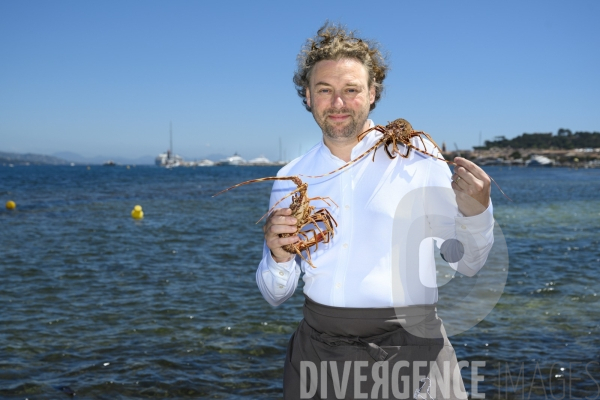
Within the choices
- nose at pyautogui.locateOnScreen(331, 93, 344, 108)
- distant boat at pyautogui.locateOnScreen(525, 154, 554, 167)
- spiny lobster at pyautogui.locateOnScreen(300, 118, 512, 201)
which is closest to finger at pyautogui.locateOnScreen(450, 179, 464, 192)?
spiny lobster at pyautogui.locateOnScreen(300, 118, 512, 201)

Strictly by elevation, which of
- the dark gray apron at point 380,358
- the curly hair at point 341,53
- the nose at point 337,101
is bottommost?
the dark gray apron at point 380,358

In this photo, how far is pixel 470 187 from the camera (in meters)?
2.55

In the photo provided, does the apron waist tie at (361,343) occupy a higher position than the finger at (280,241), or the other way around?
the finger at (280,241)

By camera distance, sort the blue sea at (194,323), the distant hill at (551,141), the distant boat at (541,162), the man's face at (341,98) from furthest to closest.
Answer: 1. the distant hill at (551,141)
2. the distant boat at (541,162)
3. the blue sea at (194,323)
4. the man's face at (341,98)

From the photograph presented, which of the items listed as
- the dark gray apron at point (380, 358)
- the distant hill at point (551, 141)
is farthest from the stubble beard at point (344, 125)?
the distant hill at point (551, 141)

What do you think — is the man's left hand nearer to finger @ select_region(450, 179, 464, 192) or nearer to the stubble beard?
finger @ select_region(450, 179, 464, 192)

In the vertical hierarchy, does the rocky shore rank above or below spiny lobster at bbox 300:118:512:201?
above

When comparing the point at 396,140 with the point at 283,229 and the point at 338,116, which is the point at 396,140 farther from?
the point at 283,229

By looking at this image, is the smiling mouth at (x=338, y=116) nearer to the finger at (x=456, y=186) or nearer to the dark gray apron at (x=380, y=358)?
the finger at (x=456, y=186)

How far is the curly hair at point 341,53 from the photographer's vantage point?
3.05 m

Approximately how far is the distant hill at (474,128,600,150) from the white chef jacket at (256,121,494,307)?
155 meters

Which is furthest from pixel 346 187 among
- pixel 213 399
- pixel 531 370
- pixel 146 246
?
pixel 146 246

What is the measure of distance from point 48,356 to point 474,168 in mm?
6986

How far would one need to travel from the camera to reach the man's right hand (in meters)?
2.74
